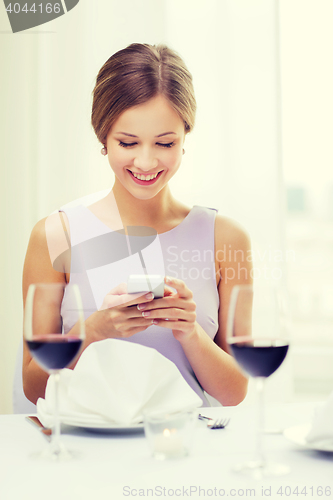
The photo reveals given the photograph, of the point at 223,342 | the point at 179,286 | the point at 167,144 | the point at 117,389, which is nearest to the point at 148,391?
the point at 117,389

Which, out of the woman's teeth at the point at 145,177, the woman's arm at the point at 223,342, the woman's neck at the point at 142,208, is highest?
the woman's teeth at the point at 145,177

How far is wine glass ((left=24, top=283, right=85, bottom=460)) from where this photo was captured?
1.88ft

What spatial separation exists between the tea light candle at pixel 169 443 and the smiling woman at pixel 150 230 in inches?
24.2

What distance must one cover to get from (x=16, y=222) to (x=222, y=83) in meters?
1.04

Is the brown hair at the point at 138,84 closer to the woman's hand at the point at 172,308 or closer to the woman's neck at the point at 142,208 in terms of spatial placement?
the woman's neck at the point at 142,208

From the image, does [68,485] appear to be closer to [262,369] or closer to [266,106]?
[262,369]

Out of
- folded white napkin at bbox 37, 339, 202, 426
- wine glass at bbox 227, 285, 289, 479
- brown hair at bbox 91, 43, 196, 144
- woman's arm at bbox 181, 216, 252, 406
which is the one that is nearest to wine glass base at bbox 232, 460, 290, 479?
wine glass at bbox 227, 285, 289, 479

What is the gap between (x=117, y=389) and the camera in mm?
688

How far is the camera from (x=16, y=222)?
204cm

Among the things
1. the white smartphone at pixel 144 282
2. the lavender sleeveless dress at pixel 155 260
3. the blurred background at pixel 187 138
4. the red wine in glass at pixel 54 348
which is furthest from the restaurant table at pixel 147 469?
the blurred background at pixel 187 138

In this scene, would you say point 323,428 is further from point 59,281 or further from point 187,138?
point 187,138

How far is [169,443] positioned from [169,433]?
0.01m

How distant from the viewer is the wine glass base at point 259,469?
52 centimetres

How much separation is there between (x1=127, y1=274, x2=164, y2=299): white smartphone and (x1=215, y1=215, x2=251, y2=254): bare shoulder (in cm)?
68
